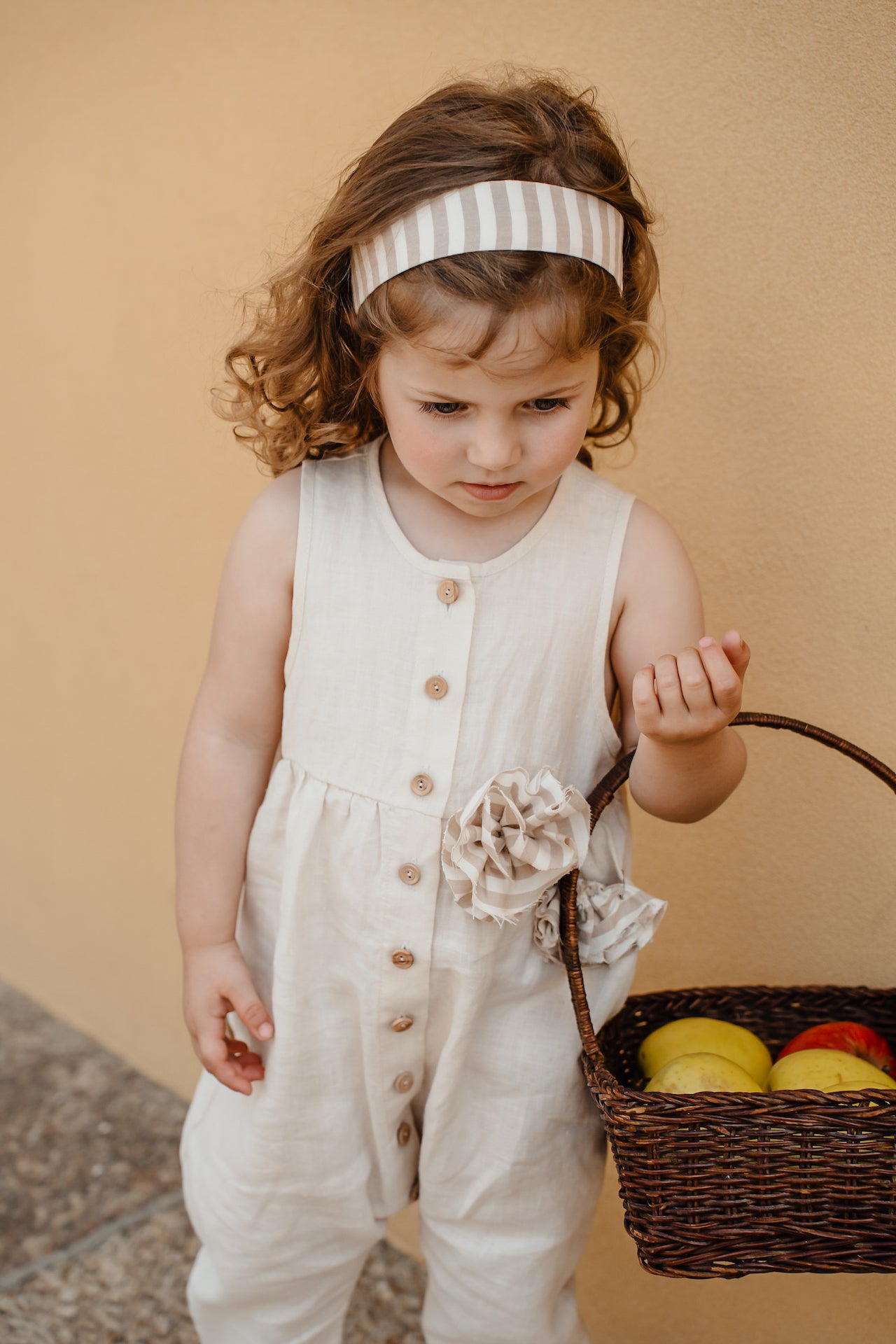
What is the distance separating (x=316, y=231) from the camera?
41.4 inches

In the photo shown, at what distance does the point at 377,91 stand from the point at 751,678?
2.73ft

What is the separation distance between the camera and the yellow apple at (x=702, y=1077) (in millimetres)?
912

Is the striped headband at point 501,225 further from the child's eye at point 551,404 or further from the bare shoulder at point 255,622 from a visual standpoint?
the bare shoulder at point 255,622

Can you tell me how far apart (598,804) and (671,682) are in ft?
0.51

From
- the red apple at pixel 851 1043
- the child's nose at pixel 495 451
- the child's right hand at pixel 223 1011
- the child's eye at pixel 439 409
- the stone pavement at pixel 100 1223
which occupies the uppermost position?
the child's eye at pixel 439 409

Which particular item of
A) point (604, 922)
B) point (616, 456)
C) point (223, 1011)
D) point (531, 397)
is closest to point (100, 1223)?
point (223, 1011)

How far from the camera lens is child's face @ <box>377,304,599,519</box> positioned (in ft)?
2.99

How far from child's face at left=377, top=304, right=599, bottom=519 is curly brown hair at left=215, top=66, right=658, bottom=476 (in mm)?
13

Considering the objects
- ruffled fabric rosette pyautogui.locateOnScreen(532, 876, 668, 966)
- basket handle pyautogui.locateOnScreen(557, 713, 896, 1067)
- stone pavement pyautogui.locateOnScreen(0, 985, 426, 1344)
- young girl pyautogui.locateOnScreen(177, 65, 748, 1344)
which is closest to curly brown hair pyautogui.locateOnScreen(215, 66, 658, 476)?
young girl pyautogui.locateOnScreen(177, 65, 748, 1344)

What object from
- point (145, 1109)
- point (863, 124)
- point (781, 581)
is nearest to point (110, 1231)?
point (145, 1109)

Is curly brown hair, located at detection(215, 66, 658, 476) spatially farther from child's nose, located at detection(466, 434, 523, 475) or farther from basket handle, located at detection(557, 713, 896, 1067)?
basket handle, located at detection(557, 713, 896, 1067)

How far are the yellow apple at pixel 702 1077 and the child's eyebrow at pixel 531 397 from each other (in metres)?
0.54

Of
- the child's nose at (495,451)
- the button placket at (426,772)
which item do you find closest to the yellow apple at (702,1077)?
the button placket at (426,772)

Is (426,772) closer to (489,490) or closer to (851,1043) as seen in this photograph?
(489,490)
